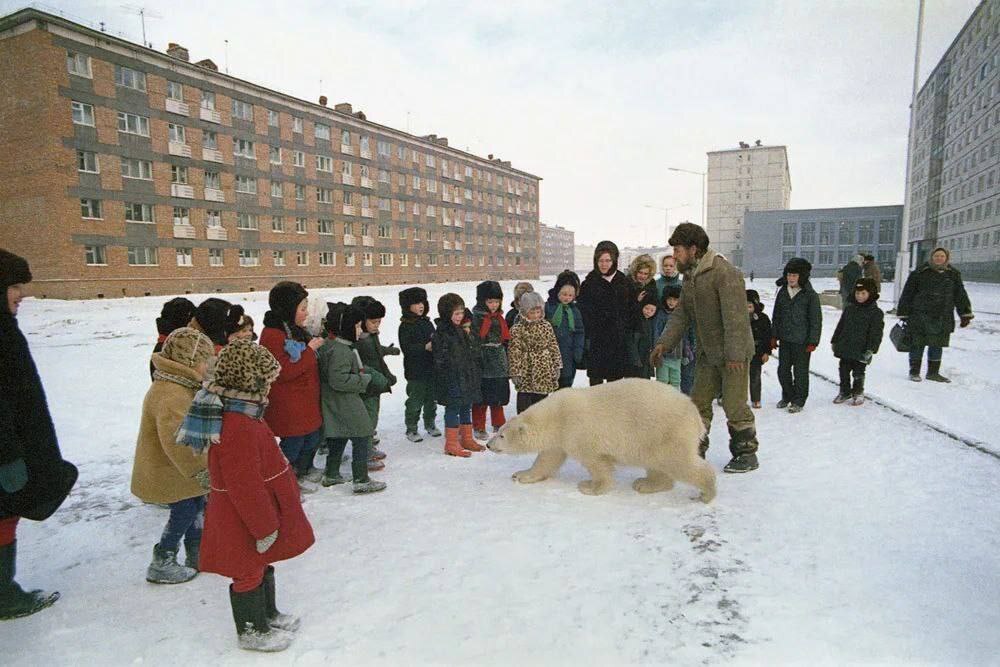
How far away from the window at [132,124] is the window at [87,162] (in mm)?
2502

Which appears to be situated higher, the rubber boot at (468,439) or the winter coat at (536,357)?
the winter coat at (536,357)

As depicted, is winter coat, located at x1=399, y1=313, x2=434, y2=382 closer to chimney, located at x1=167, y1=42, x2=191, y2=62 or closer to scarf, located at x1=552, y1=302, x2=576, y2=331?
scarf, located at x1=552, y1=302, x2=576, y2=331

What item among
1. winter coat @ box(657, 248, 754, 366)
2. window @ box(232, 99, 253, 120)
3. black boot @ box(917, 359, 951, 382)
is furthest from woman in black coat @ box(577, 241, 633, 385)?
window @ box(232, 99, 253, 120)

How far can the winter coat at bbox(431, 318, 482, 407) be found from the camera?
5.84 m

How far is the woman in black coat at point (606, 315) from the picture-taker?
21.6 ft

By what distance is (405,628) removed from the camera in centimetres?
293

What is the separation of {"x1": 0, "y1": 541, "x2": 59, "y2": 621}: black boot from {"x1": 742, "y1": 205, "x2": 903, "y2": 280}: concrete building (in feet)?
266

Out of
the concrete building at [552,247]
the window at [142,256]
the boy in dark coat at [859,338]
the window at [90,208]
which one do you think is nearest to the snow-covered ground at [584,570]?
the boy in dark coat at [859,338]

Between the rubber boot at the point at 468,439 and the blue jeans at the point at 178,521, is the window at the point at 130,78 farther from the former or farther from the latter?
the blue jeans at the point at 178,521

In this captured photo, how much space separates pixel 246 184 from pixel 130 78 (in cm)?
942

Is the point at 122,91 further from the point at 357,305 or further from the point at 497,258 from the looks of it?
the point at 497,258

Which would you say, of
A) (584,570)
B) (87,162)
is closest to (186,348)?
(584,570)

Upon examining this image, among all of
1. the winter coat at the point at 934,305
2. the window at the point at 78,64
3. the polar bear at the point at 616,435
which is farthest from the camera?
the window at the point at 78,64

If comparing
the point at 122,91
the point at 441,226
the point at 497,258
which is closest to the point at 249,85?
the point at 122,91
